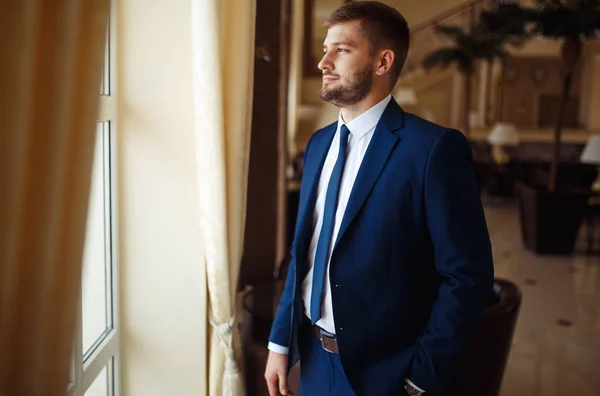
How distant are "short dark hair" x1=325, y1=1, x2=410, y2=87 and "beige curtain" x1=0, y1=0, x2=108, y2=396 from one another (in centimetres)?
55

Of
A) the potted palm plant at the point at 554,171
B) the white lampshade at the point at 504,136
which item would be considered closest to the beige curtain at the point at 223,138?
the potted palm plant at the point at 554,171

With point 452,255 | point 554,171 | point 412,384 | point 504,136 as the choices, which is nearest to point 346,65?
point 452,255

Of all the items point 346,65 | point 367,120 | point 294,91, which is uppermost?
point 294,91

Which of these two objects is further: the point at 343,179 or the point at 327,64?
the point at 343,179

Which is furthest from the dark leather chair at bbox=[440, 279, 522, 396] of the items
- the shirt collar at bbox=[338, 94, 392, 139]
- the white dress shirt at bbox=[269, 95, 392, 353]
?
the shirt collar at bbox=[338, 94, 392, 139]

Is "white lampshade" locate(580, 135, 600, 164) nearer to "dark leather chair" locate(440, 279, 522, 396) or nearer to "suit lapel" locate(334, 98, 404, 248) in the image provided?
"dark leather chair" locate(440, 279, 522, 396)

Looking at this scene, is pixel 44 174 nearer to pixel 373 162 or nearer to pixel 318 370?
pixel 373 162

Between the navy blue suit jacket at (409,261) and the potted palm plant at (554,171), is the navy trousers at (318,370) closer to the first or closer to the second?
the navy blue suit jacket at (409,261)

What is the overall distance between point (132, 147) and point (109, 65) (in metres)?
0.29

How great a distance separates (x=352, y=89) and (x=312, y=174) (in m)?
0.31

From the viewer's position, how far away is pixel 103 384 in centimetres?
222

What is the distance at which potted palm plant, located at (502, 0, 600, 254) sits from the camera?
6.82m

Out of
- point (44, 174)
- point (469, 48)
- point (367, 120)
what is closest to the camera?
point (44, 174)

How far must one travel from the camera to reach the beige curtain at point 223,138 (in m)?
1.95
